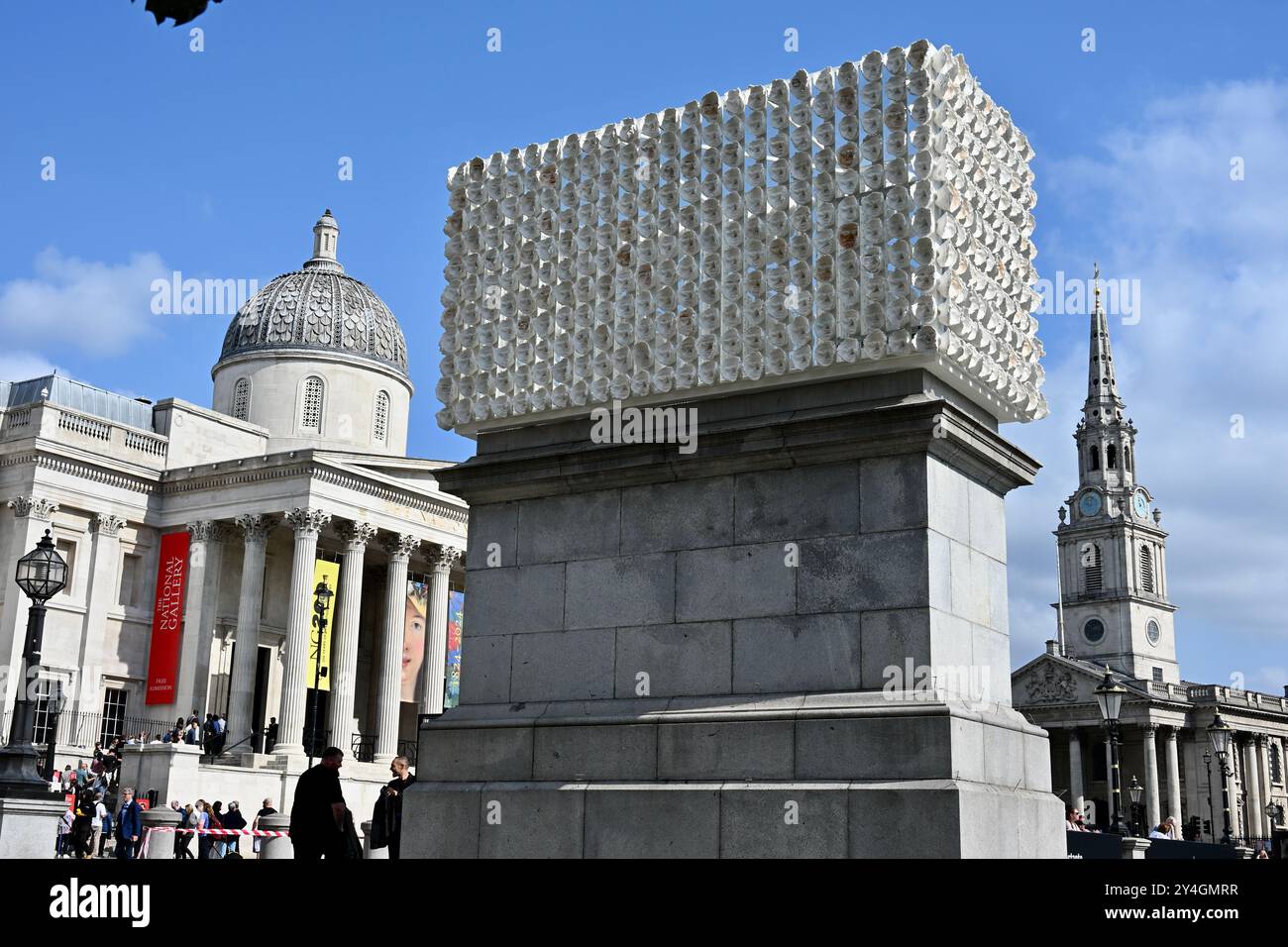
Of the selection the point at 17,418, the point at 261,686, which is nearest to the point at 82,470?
the point at 17,418

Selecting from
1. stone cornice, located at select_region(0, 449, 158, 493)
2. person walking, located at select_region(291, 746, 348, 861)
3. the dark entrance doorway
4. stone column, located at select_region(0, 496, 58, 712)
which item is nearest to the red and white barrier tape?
person walking, located at select_region(291, 746, 348, 861)

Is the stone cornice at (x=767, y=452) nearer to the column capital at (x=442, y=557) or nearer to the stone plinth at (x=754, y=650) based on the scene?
the stone plinth at (x=754, y=650)

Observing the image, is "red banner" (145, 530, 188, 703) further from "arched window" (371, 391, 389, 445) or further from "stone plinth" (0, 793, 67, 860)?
"stone plinth" (0, 793, 67, 860)

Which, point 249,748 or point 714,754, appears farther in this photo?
point 249,748

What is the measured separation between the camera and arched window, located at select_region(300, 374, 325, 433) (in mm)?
72250

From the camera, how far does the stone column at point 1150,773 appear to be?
12356cm

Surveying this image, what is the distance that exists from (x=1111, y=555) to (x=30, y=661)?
150 m

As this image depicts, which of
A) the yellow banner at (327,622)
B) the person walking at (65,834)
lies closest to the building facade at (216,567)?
the yellow banner at (327,622)

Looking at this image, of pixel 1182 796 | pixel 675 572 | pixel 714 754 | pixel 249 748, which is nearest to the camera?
pixel 714 754

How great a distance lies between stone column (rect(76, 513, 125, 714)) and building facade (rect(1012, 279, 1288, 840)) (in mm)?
76402
